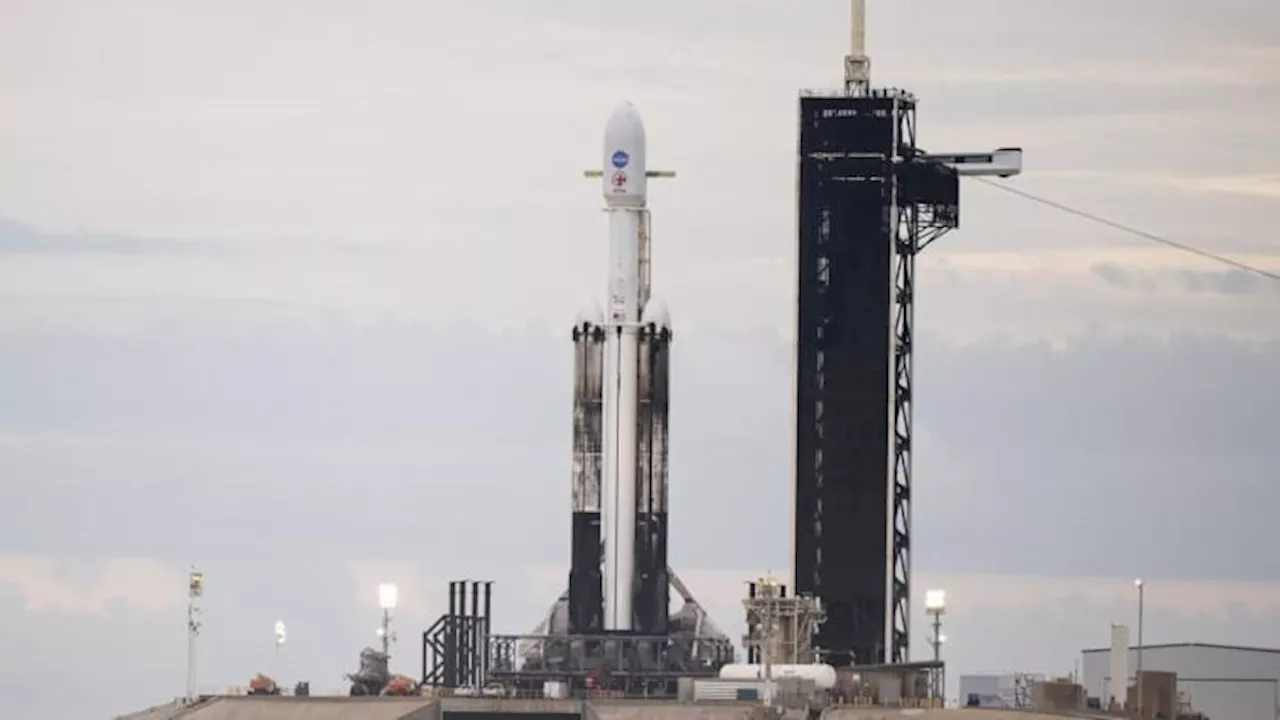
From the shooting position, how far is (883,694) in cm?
15962

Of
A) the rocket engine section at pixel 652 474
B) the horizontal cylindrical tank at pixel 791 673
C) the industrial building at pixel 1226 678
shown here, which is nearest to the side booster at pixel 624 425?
the rocket engine section at pixel 652 474

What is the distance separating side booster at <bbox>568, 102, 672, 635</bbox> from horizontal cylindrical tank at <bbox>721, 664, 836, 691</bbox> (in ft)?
44.2

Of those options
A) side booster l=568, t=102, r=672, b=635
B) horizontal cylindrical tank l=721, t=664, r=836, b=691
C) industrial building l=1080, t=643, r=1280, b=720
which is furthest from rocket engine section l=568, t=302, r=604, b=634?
industrial building l=1080, t=643, r=1280, b=720

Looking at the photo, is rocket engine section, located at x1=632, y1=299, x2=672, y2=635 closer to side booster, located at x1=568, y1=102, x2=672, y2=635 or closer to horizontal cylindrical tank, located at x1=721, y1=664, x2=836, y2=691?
side booster, located at x1=568, y1=102, x2=672, y2=635

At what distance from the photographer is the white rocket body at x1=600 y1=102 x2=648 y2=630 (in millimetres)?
176500

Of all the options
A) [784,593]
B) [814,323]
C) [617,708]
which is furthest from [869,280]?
[617,708]

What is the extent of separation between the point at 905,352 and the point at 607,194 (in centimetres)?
1518

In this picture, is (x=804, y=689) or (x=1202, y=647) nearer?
(x=804, y=689)

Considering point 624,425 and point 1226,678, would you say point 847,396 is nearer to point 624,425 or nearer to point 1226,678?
point 624,425

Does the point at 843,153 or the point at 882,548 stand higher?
the point at 843,153

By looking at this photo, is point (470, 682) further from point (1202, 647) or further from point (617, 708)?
point (1202, 647)

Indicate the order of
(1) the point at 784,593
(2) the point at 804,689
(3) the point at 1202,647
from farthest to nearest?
(3) the point at 1202,647, (1) the point at 784,593, (2) the point at 804,689

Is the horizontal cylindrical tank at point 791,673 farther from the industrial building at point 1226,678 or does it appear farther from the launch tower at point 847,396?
the industrial building at point 1226,678

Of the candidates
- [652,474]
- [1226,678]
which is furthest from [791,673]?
[1226,678]
